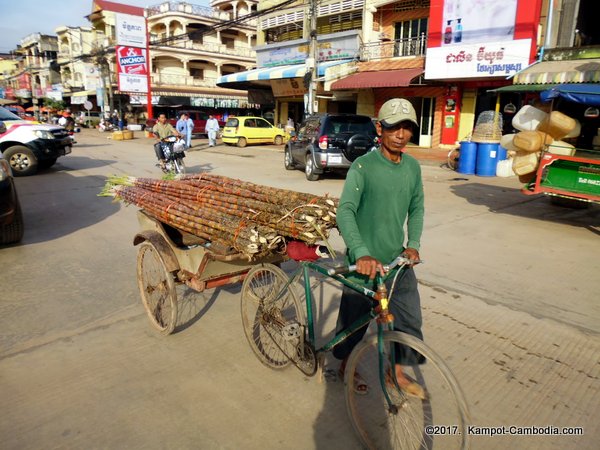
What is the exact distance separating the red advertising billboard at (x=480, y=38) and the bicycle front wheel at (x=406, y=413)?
53.3 feet

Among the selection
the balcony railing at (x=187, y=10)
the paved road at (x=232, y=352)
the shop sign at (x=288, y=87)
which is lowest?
the paved road at (x=232, y=352)

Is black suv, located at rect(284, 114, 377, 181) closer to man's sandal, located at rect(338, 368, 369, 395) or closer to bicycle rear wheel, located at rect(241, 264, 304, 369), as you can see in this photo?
bicycle rear wheel, located at rect(241, 264, 304, 369)

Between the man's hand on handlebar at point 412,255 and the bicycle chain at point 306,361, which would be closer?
the man's hand on handlebar at point 412,255

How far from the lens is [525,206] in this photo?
8.83 meters

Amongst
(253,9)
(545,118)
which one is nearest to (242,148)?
(545,118)

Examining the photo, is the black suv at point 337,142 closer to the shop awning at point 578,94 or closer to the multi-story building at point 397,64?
the shop awning at point 578,94

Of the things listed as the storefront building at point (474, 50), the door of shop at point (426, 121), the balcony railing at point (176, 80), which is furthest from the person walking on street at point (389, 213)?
the balcony railing at point (176, 80)

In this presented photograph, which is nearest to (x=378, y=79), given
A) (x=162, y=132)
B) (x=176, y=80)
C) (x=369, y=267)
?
(x=162, y=132)

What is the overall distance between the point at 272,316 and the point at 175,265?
98 centimetres

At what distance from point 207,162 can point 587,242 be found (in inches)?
503

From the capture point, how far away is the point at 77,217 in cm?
777

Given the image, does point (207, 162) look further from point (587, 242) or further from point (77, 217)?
point (587, 242)

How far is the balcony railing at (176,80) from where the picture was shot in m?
40.7

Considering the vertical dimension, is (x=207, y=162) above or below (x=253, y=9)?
below
